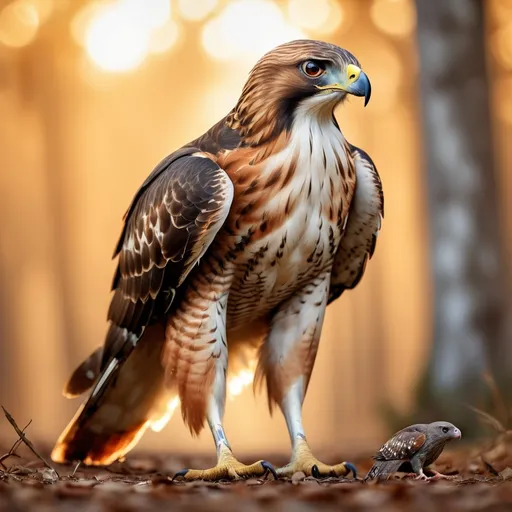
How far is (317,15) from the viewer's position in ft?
52.3

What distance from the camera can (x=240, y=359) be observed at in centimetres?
527

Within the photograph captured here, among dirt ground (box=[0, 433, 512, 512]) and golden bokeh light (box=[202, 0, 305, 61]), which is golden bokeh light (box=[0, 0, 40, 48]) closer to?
golden bokeh light (box=[202, 0, 305, 61])

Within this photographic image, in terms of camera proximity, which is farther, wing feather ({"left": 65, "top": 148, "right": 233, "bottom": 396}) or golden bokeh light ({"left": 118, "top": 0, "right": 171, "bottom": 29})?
golden bokeh light ({"left": 118, "top": 0, "right": 171, "bottom": 29})

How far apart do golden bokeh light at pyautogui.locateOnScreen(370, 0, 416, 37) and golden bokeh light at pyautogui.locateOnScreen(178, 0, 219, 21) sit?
116 inches

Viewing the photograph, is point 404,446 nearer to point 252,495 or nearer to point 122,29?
point 252,495

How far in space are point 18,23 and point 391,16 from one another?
6809 mm

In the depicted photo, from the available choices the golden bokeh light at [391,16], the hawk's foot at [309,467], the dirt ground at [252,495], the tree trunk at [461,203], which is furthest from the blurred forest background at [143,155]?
the dirt ground at [252,495]

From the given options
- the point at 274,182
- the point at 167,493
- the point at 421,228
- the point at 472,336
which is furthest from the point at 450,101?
the point at 421,228

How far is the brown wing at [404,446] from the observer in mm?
3709

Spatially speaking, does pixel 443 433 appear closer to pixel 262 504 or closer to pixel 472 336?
pixel 262 504

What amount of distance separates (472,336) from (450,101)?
211 centimetres

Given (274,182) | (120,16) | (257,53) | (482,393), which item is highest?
(120,16)

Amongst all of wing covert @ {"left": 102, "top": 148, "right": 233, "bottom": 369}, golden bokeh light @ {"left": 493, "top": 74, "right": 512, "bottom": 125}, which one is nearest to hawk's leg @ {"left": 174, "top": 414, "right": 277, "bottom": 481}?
wing covert @ {"left": 102, "top": 148, "right": 233, "bottom": 369}

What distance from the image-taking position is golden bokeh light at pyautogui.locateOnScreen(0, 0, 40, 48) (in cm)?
1591
